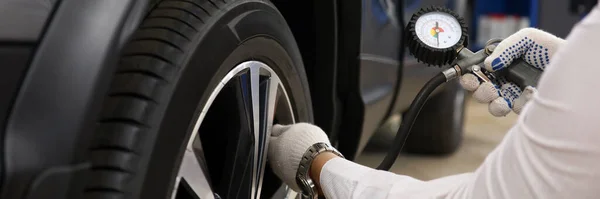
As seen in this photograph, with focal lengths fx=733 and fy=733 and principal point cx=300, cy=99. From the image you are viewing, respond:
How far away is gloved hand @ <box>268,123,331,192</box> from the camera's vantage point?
46.4 inches

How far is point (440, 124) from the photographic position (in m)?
2.61

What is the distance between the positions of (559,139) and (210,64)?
0.42 metres

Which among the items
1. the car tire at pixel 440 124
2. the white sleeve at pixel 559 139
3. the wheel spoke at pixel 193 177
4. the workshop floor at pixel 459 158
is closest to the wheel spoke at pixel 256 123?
the wheel spoke at pixel 193 177

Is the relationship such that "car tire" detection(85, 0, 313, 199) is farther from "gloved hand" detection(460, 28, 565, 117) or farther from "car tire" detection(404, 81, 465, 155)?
"car tire" detection(404, 81, 465, 155)

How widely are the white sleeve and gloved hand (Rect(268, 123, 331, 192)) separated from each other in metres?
0.36

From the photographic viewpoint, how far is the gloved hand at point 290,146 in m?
1.18

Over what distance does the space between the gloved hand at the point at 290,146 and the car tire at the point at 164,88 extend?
15 cm

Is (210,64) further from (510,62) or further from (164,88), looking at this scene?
(510,62)

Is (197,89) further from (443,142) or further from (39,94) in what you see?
(443,142)

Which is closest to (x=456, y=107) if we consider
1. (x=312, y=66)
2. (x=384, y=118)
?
(x=384, y=118)

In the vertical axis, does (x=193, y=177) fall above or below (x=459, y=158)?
above

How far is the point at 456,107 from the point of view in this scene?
2584mm

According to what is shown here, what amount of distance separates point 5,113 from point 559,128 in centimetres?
54

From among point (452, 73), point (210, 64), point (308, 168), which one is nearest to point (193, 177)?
point (210, 64)
